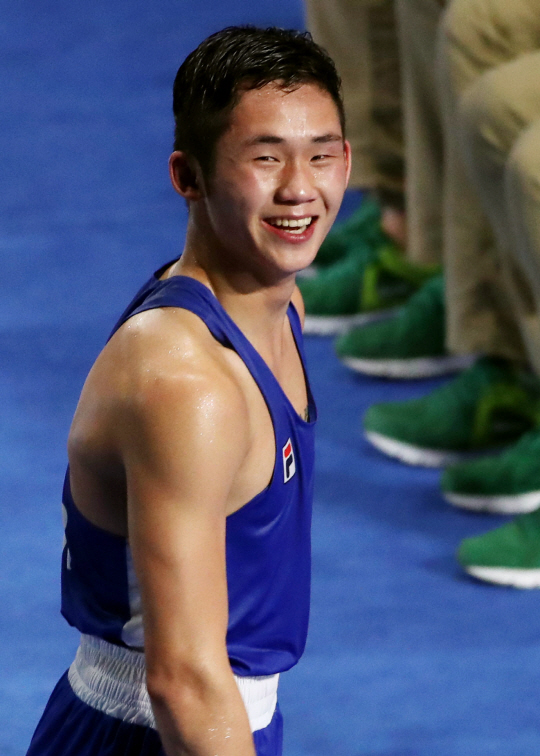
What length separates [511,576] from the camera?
104 inches

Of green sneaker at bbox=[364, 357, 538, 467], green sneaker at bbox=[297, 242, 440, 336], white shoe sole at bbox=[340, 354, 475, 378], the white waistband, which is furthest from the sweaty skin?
green sneaker at bbox=[297, 242, 440, 336]

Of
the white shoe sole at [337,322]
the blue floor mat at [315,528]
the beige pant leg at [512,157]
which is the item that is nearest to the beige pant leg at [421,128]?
the white shoe sole at [337,322]

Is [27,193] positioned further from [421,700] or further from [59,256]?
[421,700]

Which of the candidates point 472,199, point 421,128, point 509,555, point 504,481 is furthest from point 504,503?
point 421,128

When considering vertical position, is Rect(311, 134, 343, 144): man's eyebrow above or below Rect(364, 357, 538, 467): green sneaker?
above

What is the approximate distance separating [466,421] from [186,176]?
1941 mm

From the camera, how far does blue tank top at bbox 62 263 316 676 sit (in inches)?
51.7

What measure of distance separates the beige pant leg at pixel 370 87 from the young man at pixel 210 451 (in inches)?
109

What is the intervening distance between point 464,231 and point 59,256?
5.89 ft

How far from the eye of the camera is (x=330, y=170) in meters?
Answer: 1.29

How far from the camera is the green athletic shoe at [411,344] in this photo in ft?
11.8

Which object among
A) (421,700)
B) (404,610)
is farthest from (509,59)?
(421,700)

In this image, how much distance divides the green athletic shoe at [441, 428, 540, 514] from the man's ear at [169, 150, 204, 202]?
171 cm

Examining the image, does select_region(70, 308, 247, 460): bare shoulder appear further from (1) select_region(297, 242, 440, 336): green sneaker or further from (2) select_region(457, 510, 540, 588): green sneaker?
(1) select_region(297, 242, 440, 336): green sneaker
